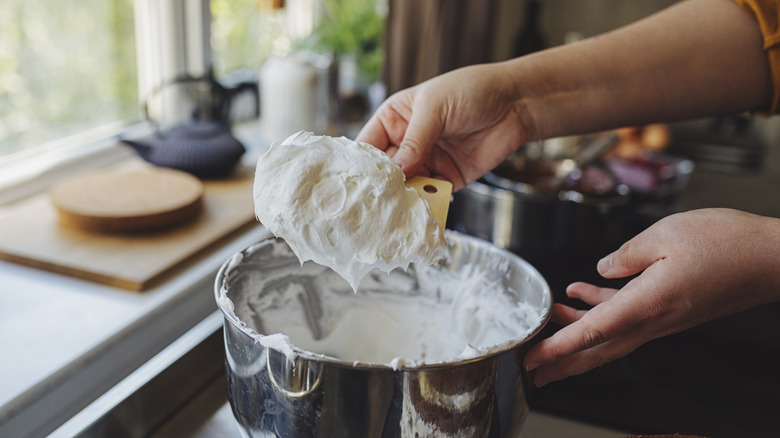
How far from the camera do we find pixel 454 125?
831mm

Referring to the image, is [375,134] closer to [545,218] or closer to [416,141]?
[416,141]

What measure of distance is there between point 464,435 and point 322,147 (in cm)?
30

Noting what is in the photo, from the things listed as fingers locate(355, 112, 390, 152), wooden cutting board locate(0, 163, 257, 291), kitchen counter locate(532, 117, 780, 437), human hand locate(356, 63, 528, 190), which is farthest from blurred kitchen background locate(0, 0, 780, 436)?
fingers locate(355, 112, 390, 152)

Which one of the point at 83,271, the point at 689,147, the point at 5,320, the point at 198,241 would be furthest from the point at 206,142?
the point at 689,147

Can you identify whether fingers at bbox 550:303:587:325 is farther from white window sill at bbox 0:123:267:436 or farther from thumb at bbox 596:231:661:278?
white window sill at bbox 0:123:267:436

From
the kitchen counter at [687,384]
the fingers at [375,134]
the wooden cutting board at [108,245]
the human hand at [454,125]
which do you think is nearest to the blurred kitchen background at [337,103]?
the kitchen counter at [687,384]

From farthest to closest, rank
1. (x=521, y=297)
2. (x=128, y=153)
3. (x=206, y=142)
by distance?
(x=128, y=153)
(x=206, y=142)
(x=521, y=297)

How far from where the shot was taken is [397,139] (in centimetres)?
84

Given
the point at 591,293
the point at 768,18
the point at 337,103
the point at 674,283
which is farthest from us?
the point at 337,103

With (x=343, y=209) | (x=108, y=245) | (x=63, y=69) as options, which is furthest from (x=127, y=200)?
(x=343, y=209)

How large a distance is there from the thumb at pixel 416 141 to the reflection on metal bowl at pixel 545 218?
34 cm

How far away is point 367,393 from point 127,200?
0.75 m

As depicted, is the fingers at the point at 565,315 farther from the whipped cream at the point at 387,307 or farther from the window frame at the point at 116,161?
the window frame at the point at 116,161

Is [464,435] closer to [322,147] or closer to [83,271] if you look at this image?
[322,147]
